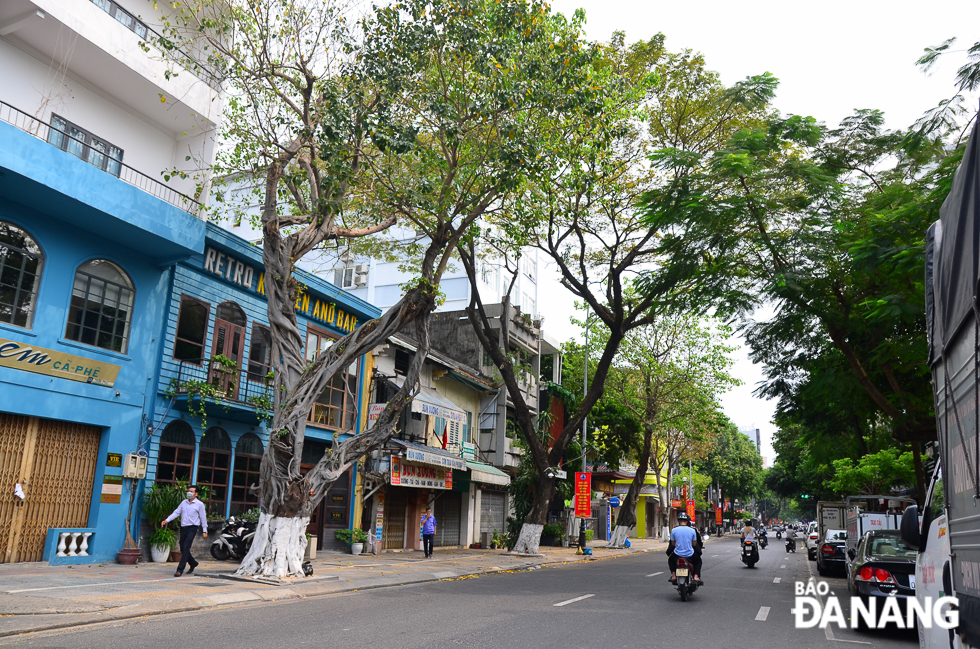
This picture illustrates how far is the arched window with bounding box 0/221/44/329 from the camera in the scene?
13375mm

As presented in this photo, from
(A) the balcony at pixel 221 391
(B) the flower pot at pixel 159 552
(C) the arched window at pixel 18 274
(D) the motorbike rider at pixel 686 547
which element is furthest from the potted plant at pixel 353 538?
(D) the motorbike rider at pixel 686 547

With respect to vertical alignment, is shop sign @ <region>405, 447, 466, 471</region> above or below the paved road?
above

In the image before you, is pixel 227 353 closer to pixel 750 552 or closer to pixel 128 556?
pixel 128 556

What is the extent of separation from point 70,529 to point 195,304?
576 cm

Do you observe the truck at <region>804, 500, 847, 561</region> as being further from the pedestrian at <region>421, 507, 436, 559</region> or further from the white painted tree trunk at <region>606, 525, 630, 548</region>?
the pedestrian at <region>421, 507, 436, 559</region>

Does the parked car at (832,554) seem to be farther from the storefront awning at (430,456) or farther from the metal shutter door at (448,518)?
the metal shutter door at (448,518)

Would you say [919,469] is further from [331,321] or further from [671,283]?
[331,321]

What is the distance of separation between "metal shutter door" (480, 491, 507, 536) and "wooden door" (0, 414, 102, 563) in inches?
729

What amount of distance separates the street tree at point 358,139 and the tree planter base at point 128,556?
10.3 ft

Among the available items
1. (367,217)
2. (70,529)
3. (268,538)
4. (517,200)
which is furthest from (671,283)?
(70,529)

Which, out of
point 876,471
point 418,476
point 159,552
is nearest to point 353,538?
point 418,476

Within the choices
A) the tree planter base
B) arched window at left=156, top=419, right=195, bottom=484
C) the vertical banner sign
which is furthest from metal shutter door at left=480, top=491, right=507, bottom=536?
the tree planter base

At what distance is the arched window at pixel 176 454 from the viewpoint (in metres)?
16.4

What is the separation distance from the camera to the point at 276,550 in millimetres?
13477
